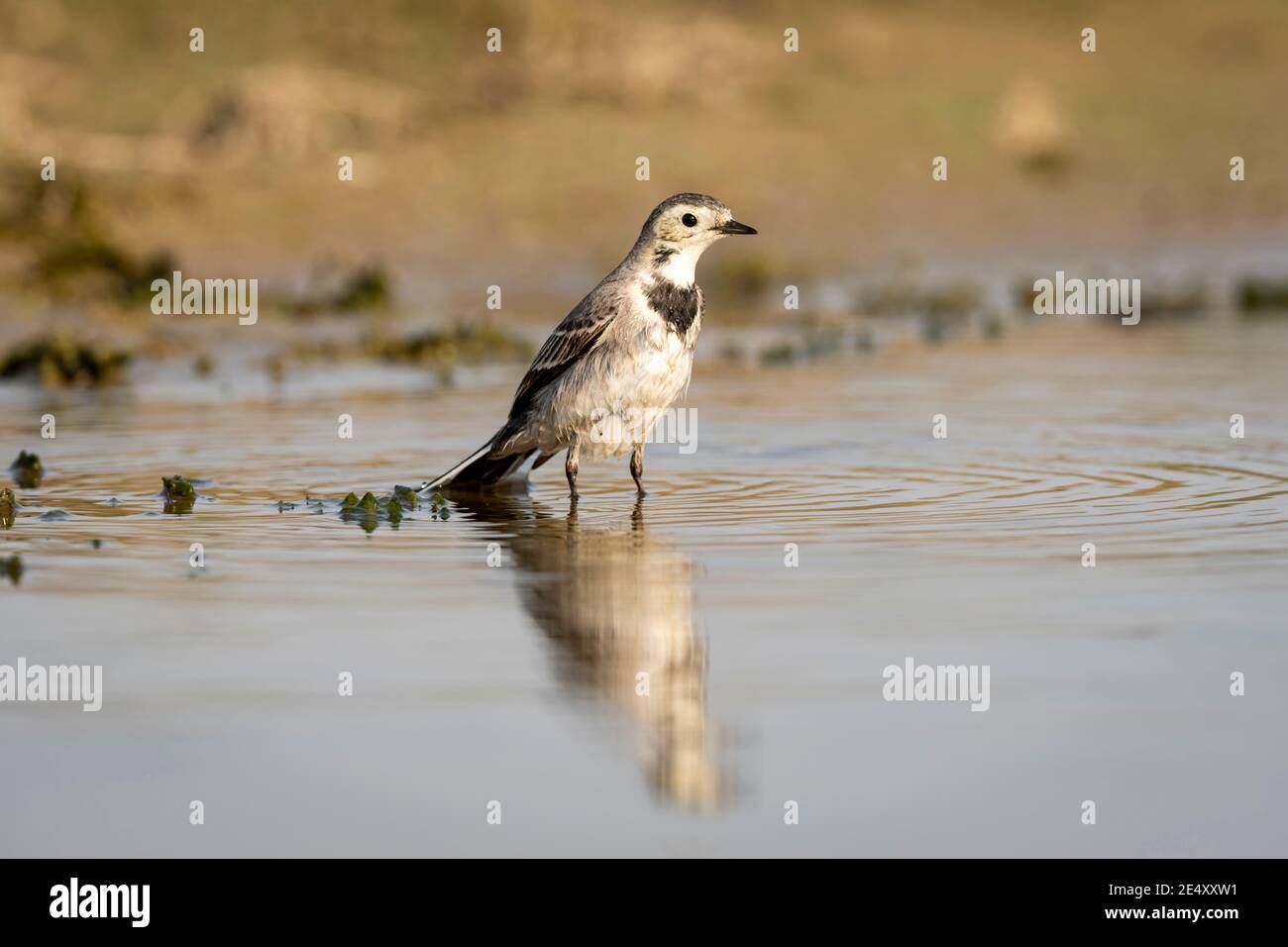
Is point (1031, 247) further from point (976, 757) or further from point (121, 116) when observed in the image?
point (976, 757)

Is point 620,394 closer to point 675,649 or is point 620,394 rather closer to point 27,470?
point 27,470

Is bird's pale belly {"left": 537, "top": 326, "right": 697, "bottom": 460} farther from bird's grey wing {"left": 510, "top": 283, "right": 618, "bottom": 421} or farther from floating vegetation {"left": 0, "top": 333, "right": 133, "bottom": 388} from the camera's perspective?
floating vegetation {"left": 0, "top": 333, "right": 133, "bottom": 388}

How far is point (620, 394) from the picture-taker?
378 inches

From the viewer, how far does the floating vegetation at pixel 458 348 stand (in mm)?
15719

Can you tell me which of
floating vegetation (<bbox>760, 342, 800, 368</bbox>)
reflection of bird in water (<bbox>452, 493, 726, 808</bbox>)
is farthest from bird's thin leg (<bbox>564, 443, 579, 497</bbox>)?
floating vegetation (<bbox>760, 342, 800, 368</bbox>)

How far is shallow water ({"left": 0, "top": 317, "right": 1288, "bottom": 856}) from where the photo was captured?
188 inches

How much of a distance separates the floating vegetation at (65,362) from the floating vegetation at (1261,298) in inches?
384

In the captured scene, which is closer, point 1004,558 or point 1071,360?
point 1004,558

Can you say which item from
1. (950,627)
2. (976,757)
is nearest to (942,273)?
(950,627)

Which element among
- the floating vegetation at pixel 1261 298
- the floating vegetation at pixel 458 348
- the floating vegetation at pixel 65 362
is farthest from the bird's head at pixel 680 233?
the floating vegetation at pixel 1261 298

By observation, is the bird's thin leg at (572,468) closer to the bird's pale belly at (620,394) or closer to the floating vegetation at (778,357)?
the bird's pale belly at (620,394)

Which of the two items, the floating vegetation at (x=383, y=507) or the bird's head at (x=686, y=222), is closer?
the floating vegetation at (x=383, y=507)
